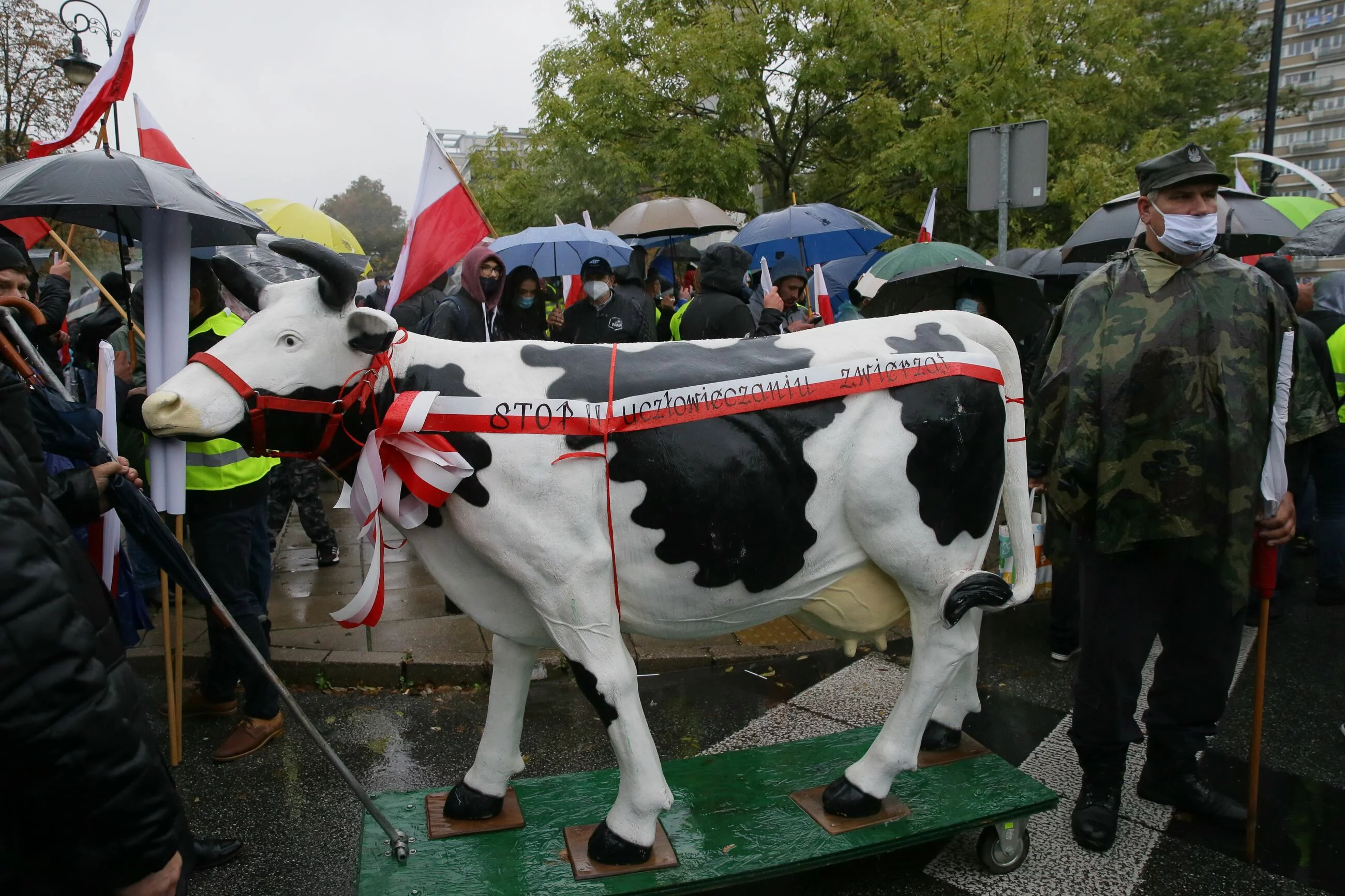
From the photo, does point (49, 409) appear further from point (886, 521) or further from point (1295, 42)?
point (1295, 42)

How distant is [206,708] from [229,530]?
1.01 metres

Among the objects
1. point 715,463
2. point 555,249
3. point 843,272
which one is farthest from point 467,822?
point 843,272

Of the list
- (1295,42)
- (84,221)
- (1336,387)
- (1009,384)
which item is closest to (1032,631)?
(1336,387)

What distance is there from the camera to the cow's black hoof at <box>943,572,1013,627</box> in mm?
3023

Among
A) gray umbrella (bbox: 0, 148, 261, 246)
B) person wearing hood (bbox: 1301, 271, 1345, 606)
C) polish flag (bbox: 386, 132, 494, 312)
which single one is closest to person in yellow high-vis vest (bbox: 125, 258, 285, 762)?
gray umbrella (bbox: 0, 148, 261, 246)

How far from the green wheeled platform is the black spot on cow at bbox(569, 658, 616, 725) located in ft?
1.64

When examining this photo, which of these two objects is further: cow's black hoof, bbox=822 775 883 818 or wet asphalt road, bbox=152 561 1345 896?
wet asphalt road, bbox=152 561 1345 896

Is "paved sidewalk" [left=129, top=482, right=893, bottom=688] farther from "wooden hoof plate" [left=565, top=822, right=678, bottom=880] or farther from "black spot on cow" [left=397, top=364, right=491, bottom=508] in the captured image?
"black spot on cow" [left=397, top=364, right=491, bottom=508]

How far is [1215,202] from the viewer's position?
3.26 m

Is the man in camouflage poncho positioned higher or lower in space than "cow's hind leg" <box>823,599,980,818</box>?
higher

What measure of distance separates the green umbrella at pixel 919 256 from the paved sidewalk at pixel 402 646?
2.60 meters

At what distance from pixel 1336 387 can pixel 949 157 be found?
9.32 meters

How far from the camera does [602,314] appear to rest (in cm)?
668

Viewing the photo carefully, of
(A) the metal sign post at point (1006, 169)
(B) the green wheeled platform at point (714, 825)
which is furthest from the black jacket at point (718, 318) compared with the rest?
(B) the green wheeled platform at point (714, 825)
